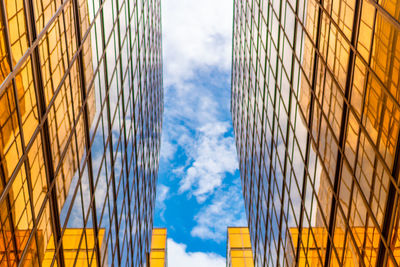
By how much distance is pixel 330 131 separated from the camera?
17.7 m

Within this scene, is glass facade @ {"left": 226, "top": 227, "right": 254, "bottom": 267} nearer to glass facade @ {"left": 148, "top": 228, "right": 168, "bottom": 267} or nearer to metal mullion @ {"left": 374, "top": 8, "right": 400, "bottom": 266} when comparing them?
glass facade @ {"left": 148, "top": 228, "right": 168, "bottom": 267}

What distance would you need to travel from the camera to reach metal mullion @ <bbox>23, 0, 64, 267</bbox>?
1246 cm

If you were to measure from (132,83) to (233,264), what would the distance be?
1319 inches

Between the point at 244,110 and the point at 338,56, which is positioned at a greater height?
the point at 244,110

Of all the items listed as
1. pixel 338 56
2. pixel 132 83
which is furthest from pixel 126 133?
pixel 338 56

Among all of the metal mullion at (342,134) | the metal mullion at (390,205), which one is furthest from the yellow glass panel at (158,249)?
the metal mullion at (390,205)

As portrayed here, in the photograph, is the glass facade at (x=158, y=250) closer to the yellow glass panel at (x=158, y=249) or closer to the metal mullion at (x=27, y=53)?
the yellow glass panel at (x=158, y=249)

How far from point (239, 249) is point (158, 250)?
12.1m

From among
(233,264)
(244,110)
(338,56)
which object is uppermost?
(244,110)

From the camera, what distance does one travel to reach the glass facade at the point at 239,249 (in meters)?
57.4

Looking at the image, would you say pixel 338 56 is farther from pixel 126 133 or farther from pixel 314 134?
pixel 126 133

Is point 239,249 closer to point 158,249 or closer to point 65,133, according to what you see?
point 158,249

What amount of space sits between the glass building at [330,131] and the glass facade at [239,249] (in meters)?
24.4

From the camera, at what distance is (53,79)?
1477cm
